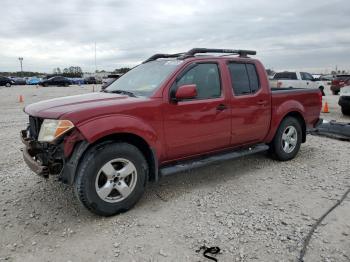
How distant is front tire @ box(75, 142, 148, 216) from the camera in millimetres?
3559

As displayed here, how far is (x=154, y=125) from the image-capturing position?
13.3 feet

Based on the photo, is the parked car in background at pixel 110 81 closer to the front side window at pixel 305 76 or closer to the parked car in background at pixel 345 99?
the parked car in background at pixel 345 99

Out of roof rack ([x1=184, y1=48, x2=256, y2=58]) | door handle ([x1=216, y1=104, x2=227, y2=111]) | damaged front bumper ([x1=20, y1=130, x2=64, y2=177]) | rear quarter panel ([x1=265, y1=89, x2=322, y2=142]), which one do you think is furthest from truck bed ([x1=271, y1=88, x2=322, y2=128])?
damaged front bumper ([x1=20, y1=130, x2=64, y2=177])

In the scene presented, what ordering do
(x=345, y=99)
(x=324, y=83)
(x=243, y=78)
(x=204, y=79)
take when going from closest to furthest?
(x=204, y=79) → (x=243, y=78) → (x=345, y=99) → (x=324, y=83)

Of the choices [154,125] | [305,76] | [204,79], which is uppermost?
[305,76]

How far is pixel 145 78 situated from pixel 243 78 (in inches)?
61.6

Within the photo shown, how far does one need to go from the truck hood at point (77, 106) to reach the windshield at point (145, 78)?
35cm

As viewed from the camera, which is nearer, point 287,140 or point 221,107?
point 221,107

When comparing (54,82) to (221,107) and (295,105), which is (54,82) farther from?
(221,107)

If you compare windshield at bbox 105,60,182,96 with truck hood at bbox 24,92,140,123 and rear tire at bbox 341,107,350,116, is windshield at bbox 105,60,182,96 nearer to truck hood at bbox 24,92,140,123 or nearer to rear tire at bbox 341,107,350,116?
truck hood at bbox 24,92,140,123

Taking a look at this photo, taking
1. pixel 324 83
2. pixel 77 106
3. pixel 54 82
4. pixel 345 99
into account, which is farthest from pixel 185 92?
pixel 324 83

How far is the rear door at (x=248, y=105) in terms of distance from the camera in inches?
195

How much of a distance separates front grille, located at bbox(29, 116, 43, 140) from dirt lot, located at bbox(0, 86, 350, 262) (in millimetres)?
596

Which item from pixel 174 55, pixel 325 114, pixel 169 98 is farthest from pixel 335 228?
pixel 325 114
